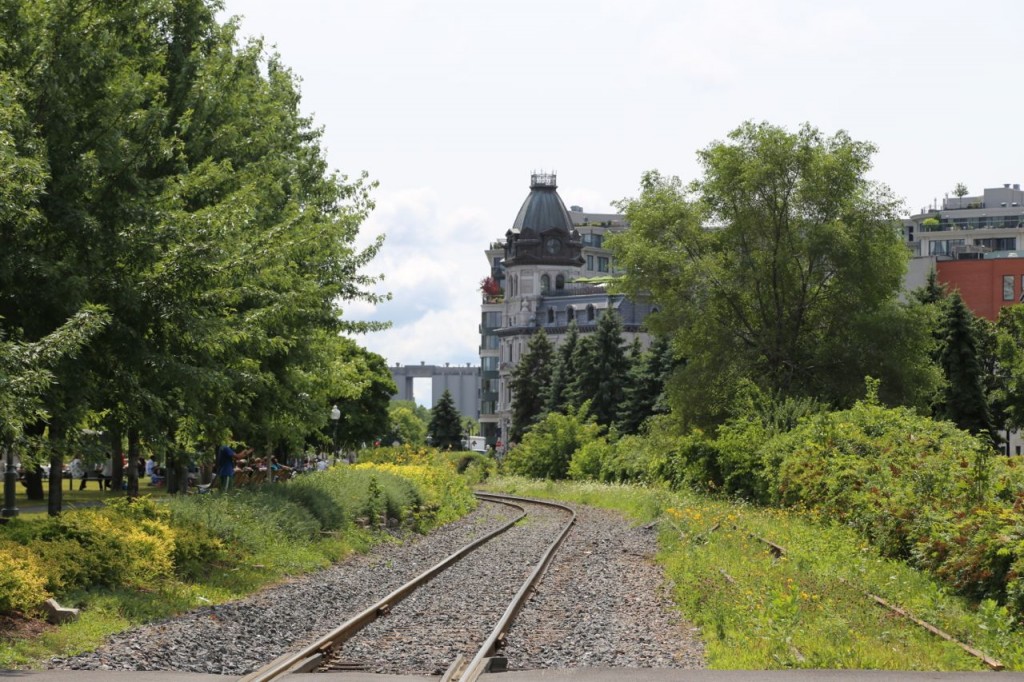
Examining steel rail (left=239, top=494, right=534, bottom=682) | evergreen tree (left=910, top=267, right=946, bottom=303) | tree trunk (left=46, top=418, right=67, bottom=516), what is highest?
evergreen tree (left=910, top=267, right=946, bottom=303)

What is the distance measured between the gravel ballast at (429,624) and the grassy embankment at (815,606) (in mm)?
485

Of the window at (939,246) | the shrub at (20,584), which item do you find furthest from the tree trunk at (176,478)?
the window at (939,246)

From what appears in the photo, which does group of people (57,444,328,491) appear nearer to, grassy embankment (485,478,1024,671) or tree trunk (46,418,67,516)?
tree trunk (46,418,67,516)

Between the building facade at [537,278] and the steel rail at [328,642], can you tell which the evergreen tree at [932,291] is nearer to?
the steel rail at [328,642]

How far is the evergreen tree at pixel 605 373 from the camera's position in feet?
311

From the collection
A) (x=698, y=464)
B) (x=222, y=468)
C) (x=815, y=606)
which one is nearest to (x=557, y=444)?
(x=698, y=464)

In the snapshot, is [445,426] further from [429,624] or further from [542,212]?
[429,624]

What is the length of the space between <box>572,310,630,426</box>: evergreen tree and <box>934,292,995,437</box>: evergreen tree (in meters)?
26.1

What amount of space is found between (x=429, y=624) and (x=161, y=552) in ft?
14.7

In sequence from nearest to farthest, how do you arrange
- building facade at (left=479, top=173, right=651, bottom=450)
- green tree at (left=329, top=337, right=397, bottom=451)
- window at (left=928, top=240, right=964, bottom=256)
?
green tree at (left=329, top=337, right=397, bottom=451) < building facade at (left=479, top=173, right=651, bottom=450) < window at (left=928, top=240, right=964, bottom=256)

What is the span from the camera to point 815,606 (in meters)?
15.4

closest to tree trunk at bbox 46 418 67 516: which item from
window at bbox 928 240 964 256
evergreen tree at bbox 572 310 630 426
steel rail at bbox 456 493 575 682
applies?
steel rail at bbox 456 493 575 682

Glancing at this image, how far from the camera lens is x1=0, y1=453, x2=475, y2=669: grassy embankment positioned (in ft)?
47.5

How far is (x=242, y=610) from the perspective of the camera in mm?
16812
